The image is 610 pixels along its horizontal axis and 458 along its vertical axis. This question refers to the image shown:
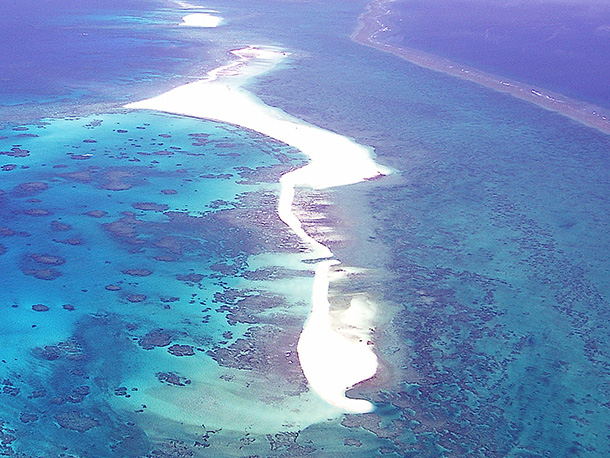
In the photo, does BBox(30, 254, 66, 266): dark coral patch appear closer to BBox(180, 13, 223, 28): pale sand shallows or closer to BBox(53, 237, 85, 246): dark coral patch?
BBox(53, 237, 85, 246): dark coral patch

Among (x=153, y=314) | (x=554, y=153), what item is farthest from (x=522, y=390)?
(x=554, y=153)

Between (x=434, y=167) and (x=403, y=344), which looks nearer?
(x=403, y=344)

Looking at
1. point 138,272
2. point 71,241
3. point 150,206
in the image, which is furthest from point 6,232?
point 138,272

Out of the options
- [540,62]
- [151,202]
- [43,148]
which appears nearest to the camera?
[151,202]

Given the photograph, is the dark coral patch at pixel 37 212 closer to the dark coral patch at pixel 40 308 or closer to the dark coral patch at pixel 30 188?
the dark coral patch at pixel 30 188

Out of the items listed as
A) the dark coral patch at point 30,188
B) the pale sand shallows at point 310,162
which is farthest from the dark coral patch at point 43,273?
the pale sand shallows at point 310,162

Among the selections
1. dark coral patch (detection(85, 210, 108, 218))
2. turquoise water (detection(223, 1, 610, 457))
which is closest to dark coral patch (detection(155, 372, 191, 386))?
turquoise water (detection(223, 1, 610, 457))

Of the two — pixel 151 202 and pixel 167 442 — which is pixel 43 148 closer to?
pixel 151 202
